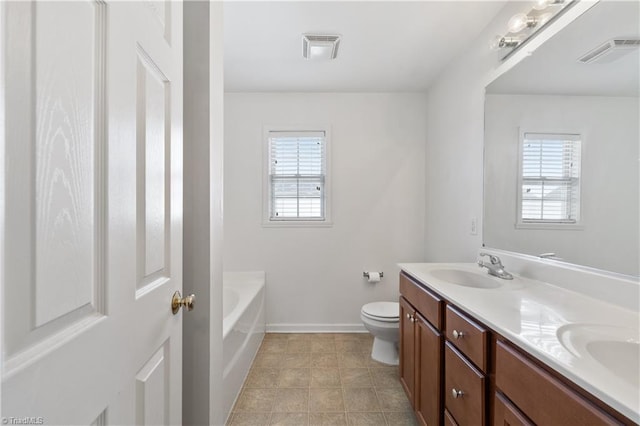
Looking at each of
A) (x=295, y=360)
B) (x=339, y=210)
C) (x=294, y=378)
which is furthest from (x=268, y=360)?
(x=339, y=210)

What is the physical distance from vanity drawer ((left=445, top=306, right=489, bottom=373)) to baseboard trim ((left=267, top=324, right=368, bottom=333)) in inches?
69.6

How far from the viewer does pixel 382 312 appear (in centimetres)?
Answer: 226

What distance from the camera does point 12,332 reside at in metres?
0.35

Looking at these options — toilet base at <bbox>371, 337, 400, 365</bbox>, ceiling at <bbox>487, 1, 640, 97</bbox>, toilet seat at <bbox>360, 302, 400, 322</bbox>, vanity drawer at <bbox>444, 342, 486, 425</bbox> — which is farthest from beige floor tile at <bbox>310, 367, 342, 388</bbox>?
ceiling at <bbox>487, 1, 640, 97</bbox>

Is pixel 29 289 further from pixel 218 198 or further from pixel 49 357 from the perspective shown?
pixel 218 198

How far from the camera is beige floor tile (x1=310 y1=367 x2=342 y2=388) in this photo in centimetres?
194

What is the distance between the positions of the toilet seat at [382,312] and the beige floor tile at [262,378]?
2.71ft

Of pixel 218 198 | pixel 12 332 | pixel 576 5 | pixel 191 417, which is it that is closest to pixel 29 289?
pixel 12 332

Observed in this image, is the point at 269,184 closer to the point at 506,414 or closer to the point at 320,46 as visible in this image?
the point at 320,46

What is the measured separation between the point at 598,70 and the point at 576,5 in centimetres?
33

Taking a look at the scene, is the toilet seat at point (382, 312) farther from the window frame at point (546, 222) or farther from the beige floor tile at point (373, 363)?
the window frame at point (546, 222)

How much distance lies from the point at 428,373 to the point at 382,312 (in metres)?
0.90

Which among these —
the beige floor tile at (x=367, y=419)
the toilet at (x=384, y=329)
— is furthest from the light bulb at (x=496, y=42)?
the beige floor tile at (x=367, y=419)

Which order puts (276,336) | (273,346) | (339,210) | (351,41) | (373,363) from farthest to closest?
(339,210), (276,336), (273,346), (373,363), (351,41)
